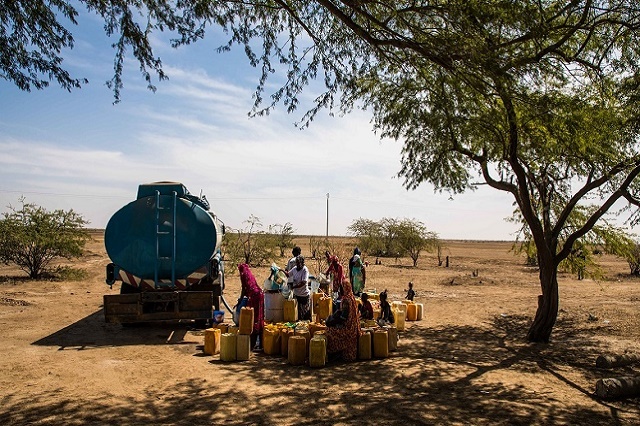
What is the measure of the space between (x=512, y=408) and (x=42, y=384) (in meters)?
6.09

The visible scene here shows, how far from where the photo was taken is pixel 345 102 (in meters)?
9.90

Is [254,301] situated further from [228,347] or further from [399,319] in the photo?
[399,319]

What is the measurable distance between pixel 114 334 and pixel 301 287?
388 centimetres

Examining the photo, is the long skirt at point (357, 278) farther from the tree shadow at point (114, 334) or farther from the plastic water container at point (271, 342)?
the plastic water container at point (271, 342)

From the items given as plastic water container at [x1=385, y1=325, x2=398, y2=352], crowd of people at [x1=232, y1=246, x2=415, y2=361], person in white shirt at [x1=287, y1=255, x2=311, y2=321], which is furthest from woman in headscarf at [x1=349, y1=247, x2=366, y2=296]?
plastic water container at [x1=385, y1=325, x2=398, y2=352]

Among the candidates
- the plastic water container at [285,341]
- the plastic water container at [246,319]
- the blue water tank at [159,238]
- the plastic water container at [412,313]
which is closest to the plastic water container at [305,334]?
the plastic water container at [285,341]

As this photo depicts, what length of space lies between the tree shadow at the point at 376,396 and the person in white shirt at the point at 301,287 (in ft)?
7.68

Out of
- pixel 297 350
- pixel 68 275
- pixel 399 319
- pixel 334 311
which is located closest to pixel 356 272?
pixel 399 319

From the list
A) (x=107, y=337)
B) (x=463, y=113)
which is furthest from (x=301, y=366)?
(x=463, y=113)

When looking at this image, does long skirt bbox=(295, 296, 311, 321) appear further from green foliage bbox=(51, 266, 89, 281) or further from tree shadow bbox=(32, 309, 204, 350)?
green foliage bbox=(51, 266, 89, 281)

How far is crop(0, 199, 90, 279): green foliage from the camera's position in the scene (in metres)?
19.2

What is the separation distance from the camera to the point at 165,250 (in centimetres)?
1045

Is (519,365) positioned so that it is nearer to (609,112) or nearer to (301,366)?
(301,366)

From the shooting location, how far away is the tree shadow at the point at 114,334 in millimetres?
9648
